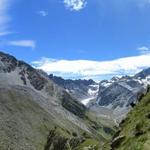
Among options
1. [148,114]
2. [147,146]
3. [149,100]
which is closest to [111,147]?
[148,114]

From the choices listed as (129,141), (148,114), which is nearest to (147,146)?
(129,141)

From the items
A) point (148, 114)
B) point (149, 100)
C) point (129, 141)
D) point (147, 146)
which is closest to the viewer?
point (147, 146)

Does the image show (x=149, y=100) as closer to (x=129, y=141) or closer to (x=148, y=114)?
(x=148, y=114)

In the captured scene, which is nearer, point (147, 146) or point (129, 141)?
point (147, 146)

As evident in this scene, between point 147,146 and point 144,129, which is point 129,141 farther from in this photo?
point 147,146

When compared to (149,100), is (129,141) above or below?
below

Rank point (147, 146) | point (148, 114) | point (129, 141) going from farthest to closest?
point (148, 114), point (129, 141), point (147, 146)

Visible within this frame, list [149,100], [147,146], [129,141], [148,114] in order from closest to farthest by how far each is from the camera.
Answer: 1. [147,146]
2. [129,141]
3. [148,114]
4. [149,100]

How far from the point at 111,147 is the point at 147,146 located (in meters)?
12.8

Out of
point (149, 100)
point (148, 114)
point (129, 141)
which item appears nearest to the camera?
point (129, 141)

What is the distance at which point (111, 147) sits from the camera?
3878cm

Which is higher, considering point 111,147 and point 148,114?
point 148,114

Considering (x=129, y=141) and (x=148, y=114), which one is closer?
(x=129, y=141)

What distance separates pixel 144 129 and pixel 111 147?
627 cm
